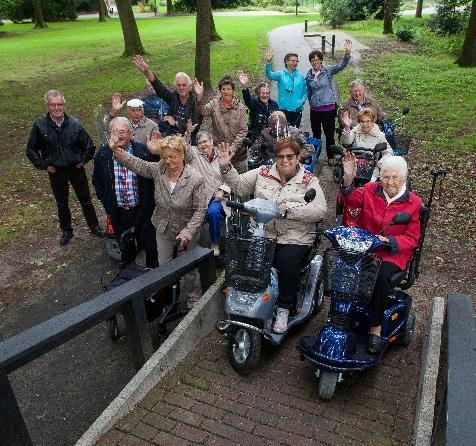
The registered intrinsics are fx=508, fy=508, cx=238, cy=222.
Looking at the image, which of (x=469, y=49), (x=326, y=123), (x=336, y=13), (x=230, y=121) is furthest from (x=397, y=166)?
(x=336, y=13)

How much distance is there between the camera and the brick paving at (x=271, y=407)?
3.80 metres

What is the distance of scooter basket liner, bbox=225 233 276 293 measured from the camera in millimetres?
4316

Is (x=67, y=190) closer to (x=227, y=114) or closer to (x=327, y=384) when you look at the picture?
(x=227, y=114)

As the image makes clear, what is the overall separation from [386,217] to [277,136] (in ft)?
10.1

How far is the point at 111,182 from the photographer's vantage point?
20.1 feet

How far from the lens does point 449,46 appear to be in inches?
971

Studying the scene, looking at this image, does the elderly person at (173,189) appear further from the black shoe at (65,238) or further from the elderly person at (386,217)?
the black shoe at (65,238)

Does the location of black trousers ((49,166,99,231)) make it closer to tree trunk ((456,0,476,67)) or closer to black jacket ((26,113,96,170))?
black jacket ((26,113,96,170))

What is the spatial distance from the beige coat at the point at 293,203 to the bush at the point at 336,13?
33.8m

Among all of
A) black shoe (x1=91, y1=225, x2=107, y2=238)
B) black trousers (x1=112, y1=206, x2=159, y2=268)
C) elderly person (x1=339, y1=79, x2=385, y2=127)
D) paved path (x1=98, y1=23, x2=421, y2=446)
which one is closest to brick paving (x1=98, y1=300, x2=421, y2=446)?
paved path (x1=98, y1=23, x2=421, y2=446)

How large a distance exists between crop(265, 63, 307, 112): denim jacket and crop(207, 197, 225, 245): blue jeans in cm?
409

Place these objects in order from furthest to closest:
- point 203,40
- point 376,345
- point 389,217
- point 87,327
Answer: point 203,40 → point 389,217 → point 376,345 → point 87,327

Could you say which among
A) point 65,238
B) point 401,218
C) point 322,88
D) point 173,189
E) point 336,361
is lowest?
point 65,238

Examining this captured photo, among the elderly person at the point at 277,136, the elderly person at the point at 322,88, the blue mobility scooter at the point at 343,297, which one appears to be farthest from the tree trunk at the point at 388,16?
the blue mobility scooter at the point at 343,297
